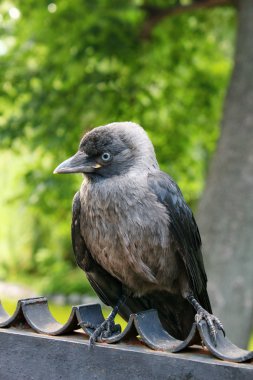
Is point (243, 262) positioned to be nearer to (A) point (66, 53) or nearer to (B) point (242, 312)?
(B) point (242, 312)

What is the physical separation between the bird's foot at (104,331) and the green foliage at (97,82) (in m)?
5.57

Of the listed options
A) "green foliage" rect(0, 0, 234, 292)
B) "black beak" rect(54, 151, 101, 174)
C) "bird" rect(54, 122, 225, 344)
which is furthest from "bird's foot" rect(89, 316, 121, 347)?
"green foliage" rect(0, 0, 234, 292)

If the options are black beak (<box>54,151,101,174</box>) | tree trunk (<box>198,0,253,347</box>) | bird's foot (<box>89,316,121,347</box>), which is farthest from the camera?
tree trunk (<box>198,0,253,347</box>)

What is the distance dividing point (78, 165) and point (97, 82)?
17.8ft

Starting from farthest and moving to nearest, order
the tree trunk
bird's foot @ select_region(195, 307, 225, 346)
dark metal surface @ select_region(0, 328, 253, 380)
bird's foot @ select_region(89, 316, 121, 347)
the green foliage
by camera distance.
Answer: the green foliage < the tree trunk < bird's foot @ select_region(195, 307, 225, 346) < bird's foot @ select_region(89, 316, 121, 347) < dark metal surface @ select_region(0, 328, 253, 380)

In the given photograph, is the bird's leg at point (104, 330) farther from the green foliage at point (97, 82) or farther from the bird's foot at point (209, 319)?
the green foliage at point (97, 82)

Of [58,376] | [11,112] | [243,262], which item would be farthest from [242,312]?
[58,376]

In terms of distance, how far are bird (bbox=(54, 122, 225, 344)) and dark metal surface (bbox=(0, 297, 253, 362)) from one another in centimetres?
56

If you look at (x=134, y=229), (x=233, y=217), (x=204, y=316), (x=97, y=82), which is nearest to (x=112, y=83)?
(x=97, y=82)

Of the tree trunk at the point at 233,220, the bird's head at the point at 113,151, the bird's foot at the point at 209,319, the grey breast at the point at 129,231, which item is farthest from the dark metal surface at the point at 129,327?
the tree trunk at the point at 233,220

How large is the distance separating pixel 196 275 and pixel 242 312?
4378 mm

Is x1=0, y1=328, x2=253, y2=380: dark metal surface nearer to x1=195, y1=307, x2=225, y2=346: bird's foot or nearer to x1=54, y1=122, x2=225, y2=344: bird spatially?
x1=195, y1=307, x2=225, y2=346: bird's foot

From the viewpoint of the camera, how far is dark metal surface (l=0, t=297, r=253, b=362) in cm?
228

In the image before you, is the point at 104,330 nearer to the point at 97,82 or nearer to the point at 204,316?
the point at 204,316
